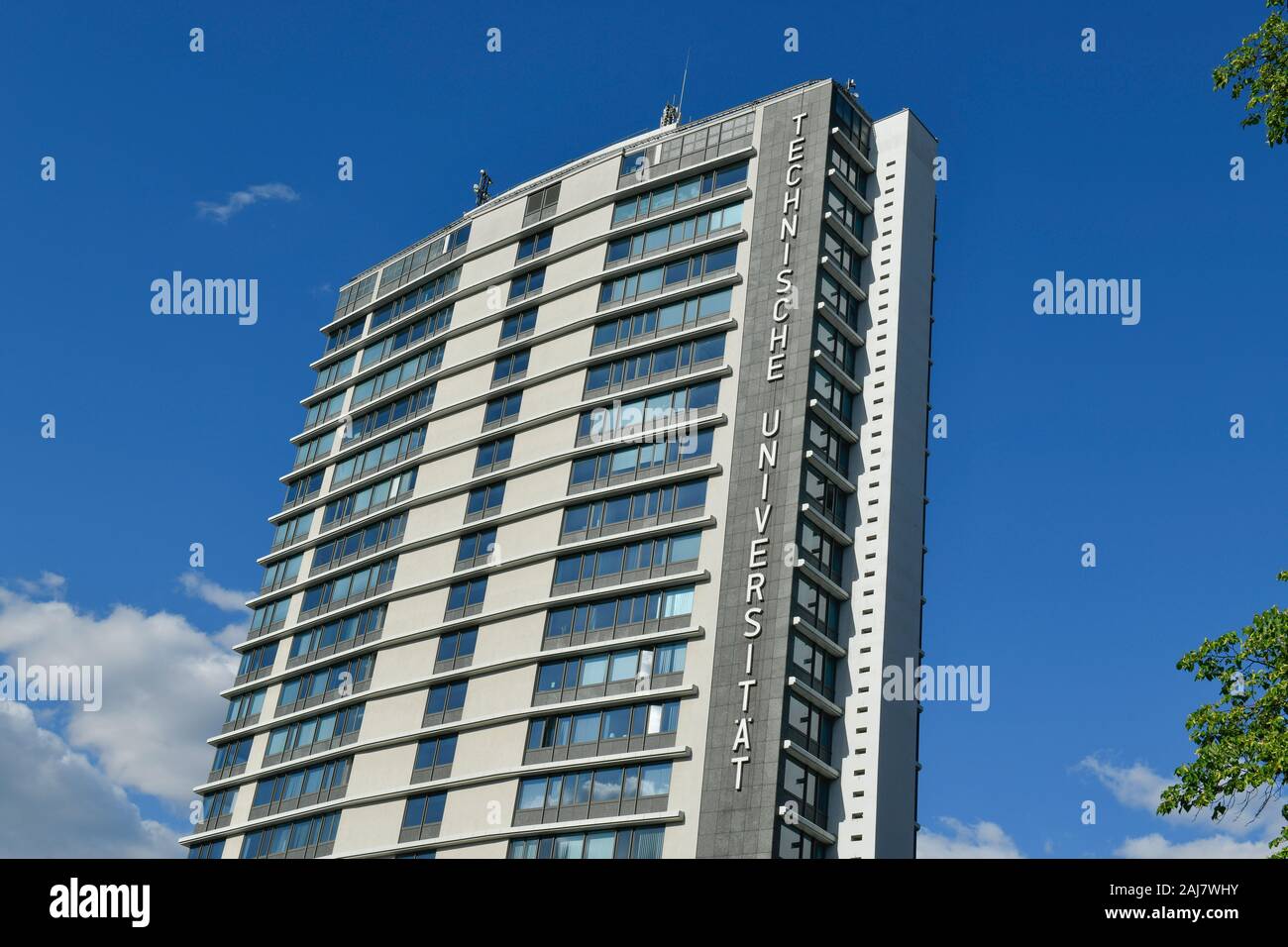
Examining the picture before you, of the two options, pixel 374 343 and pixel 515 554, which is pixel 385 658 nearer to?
pixel 515 554

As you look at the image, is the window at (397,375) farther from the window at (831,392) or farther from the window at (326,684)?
the window at (831,392)

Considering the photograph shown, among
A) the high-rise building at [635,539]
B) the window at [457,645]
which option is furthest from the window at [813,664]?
the window at [457,645]

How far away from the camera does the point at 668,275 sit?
8112cm

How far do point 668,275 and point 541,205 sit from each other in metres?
14.7

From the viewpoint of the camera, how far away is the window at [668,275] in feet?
260

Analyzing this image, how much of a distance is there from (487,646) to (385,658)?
9558mm

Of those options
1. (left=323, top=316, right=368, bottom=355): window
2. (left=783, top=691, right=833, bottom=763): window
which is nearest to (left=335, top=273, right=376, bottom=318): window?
(left=323, top=316, right=368, bottom=355): window

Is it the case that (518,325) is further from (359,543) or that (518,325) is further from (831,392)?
(831,392)

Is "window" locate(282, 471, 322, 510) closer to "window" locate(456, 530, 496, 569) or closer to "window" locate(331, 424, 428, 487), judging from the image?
"window" locate(331, 424, 428, 487)

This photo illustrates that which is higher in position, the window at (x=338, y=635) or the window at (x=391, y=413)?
the window at (x=391, y=413)

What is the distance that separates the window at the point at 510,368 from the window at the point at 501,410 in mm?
1197

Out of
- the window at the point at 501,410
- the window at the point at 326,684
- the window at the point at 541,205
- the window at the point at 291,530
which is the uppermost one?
the window at the point at 541,205

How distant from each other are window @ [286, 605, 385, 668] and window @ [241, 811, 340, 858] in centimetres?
1140

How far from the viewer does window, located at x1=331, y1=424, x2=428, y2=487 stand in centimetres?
9144
